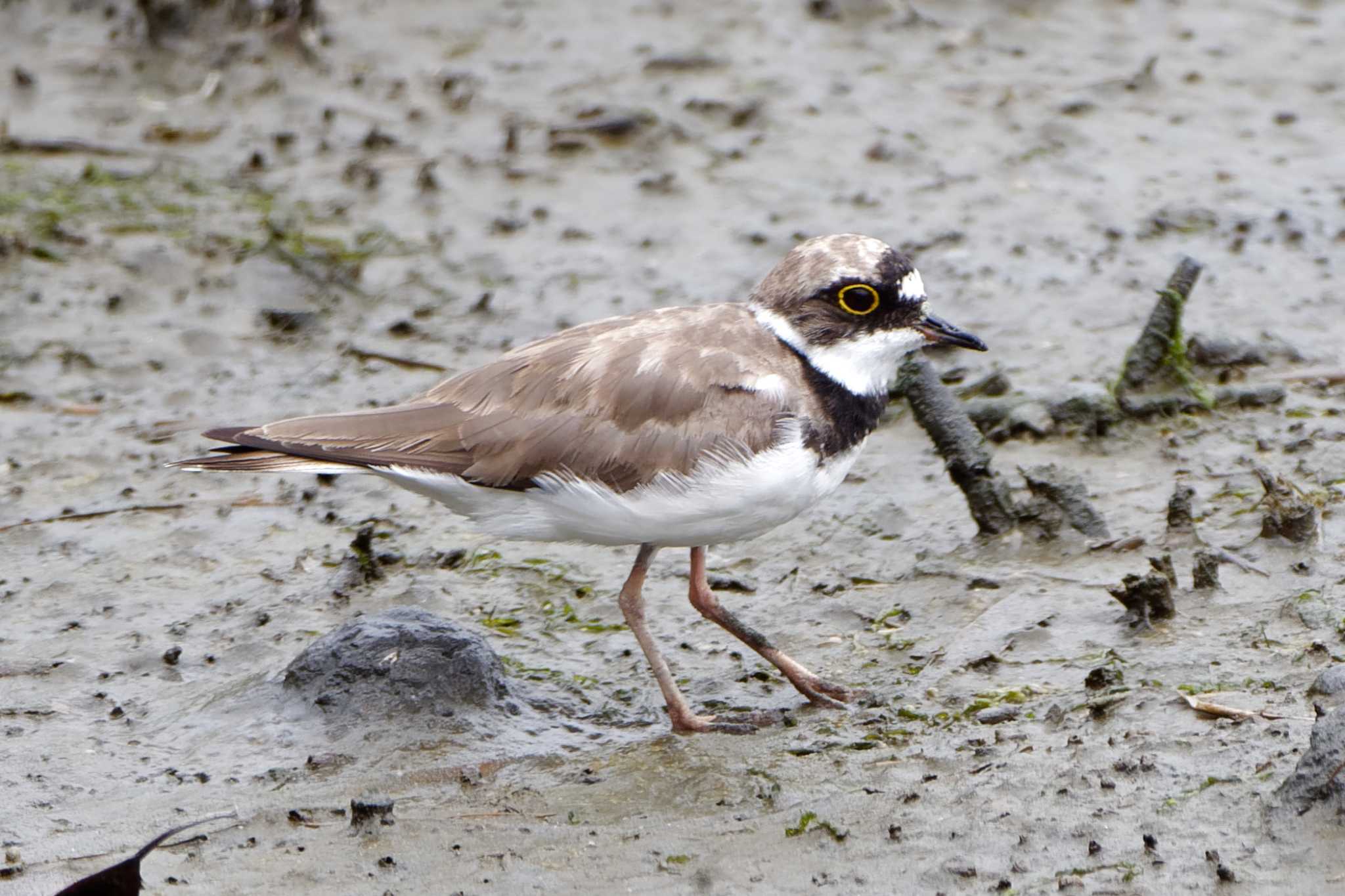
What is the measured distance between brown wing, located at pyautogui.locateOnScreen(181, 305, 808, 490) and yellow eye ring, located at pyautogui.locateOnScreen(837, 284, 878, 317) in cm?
27

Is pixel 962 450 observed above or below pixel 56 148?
above

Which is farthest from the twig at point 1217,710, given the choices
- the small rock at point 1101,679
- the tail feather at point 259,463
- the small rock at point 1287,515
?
the tail feather at point 259,463

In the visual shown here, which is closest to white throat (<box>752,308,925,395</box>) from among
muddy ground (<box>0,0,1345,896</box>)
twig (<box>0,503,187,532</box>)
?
muddy ground (<box>0,0,1345,896</box>)

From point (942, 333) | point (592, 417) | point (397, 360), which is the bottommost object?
point (397, 360)

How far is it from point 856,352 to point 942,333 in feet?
1.26

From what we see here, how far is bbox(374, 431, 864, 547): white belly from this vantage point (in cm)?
603

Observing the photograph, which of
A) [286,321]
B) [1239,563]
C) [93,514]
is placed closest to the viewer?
[1239,563]

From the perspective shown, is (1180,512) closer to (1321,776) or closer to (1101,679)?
(1101,679)

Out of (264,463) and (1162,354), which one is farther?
(1162,354)

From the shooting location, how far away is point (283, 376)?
30.4 feet

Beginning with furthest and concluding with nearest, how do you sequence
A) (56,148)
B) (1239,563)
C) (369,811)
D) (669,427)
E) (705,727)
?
(56,148)
(1239,563)
(705,727)
(669,427)
(369,811)

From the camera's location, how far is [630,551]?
25.7ft

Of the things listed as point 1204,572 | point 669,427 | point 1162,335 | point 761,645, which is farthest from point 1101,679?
point 1162,335

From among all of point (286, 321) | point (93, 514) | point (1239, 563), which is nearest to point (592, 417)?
point (1239, 563)
